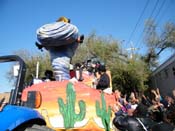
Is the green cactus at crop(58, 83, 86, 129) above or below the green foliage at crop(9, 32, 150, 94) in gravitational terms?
below

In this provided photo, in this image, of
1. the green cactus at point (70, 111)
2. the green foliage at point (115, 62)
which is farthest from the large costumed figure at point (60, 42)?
the green foliage at point (115, 62)

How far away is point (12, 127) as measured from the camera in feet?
9.62

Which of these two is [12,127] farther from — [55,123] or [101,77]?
[101,77]

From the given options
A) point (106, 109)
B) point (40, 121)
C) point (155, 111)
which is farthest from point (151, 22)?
point (40, 121)

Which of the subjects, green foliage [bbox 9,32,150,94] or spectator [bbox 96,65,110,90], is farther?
green foliage [bbox 9,32,150,94]

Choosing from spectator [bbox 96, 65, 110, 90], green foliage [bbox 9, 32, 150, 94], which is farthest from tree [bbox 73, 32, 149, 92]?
spectator [bbox 96, 65, 110, 90]

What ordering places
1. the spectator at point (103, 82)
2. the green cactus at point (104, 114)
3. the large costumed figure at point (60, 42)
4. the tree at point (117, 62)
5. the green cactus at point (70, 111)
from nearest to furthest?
1. the green cactus at point (70, 111)
2. the green cactus at point (104, 114)
3. the large costumed figure at point (60, 42)
4. the spectator at point (103, 82)
5. the tree at point (117, 62)

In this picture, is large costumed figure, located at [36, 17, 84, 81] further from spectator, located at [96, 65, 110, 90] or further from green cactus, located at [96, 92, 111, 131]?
green cactus, located at [96, 92, 111, 131]

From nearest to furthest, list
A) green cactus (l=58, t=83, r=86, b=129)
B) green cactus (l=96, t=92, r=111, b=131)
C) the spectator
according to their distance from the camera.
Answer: green cactus (l=58, t=83, r=86, b=129) < green cactus (l=96, t=92, r=111, b=131) < the spectator

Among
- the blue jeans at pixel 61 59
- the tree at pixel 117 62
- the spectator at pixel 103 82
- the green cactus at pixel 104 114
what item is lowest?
the green cactus at pixel 104 114

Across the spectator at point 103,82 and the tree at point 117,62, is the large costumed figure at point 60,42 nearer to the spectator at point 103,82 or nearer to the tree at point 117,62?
the spectator at point 103,82

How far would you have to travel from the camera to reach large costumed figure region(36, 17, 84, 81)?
735 centimetres

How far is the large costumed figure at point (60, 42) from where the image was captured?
24.1 feet

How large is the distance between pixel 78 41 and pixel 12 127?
5.26 meters
